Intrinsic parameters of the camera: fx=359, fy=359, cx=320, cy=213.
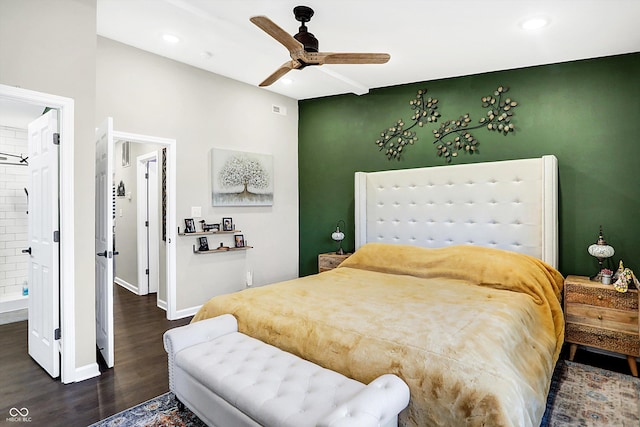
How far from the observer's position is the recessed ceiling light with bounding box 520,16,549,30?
2727 millimetres

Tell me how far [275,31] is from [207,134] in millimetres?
2303

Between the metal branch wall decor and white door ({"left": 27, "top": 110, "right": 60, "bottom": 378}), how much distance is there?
134 inches

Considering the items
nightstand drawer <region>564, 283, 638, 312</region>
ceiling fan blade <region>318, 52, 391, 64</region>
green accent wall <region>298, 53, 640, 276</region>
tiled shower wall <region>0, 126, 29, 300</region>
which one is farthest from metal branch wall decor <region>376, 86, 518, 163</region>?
tiled shower wall <region>0, 126, 29, 300</region>

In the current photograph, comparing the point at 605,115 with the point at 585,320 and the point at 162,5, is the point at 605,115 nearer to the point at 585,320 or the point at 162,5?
the point at 585,320

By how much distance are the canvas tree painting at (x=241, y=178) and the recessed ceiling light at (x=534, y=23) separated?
3143mm

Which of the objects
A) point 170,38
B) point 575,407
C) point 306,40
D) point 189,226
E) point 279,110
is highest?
point 170,38

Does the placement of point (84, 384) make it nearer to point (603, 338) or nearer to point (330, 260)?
point (330, 260)

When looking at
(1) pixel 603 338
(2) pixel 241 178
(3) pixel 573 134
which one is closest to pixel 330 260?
(2) pixel 241 178

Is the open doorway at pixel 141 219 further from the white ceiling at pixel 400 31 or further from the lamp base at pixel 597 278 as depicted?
the lamp base at pixel 597 278

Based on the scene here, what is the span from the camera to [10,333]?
3.60 metres

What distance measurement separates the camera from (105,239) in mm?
2852

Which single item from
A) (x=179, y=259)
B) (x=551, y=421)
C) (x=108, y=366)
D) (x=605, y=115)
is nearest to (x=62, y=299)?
(x=108, y=366)

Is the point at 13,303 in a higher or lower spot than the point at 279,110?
lower

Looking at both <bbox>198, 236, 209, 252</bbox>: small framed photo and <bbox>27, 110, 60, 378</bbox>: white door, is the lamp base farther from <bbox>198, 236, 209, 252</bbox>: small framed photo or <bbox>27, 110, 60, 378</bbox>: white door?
<bbox>27, 110, 60, 378</bbox>: white door
